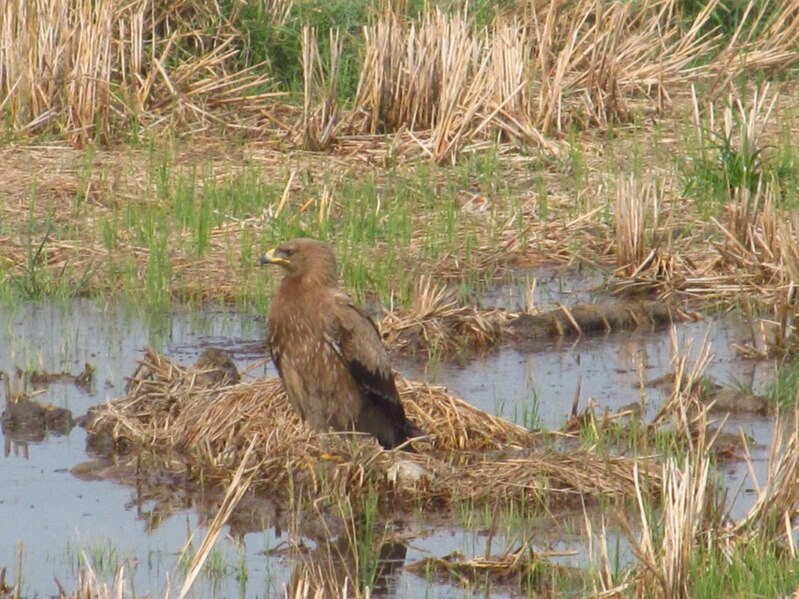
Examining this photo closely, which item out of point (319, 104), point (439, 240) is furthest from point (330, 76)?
point (439, 240)

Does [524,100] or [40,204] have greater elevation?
[524,100]

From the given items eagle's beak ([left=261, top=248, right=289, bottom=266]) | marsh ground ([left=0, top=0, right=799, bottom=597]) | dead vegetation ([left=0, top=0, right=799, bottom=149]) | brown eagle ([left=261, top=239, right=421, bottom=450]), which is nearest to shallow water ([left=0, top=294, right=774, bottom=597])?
marsh ground ([left=0, top=0, right=799, bottom=597])

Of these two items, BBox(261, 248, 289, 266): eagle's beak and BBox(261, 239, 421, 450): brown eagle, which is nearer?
BBox(261, 239, 421, 450): brown eagle

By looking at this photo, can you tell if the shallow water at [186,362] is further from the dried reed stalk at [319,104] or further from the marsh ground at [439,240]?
the dried reed stalk at [319,104]

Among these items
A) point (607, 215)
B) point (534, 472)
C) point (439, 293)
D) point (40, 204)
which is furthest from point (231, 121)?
point (534, 472)

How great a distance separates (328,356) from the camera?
7520 mm

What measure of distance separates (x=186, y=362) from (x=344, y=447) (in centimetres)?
179

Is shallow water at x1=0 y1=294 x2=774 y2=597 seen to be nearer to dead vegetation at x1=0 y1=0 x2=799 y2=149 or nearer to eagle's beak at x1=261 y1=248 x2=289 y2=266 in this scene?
eagle's beak at x1=261 y1=248 x2=289 y2=266

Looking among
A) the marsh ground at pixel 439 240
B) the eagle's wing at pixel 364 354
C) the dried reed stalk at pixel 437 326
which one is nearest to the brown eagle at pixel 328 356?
the eagle's wing at pixel 364 354

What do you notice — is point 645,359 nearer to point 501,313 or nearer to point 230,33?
point 501,313

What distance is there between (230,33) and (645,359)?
5323 millimetres

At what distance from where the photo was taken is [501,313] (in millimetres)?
9352

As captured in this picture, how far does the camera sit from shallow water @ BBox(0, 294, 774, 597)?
6297mm

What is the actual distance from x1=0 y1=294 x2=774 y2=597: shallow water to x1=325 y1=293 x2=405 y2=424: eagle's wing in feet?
2.37
